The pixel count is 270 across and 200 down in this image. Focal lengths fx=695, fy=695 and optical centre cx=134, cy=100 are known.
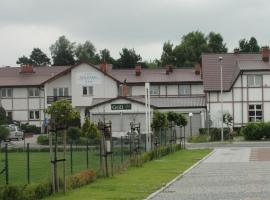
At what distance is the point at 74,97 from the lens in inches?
3359

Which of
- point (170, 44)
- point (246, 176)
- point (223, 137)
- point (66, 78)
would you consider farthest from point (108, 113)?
Answer: point (170, 44)

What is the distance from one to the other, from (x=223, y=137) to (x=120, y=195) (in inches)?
1759

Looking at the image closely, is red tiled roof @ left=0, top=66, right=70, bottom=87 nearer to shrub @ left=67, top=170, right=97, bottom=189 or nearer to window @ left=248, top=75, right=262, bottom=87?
window @ left=248, top=75, right=262, bottom=87

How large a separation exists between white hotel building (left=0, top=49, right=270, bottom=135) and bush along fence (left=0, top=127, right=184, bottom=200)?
A: 22906mm

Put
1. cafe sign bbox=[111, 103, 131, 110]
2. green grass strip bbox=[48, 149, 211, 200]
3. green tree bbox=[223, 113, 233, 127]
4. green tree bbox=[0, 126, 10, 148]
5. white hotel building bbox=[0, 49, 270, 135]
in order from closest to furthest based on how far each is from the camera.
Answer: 1. green grass strip bbox=[48, 149, 211, 200]
2. green tree bbox=[0, 126, 10, 148]
3. cafe sign bbox=[111, 103, 131, 110]
4. green tree bbox=[223, 113, 233, 127]
5. white hotel building bbox=[0, 49, 270, 135]

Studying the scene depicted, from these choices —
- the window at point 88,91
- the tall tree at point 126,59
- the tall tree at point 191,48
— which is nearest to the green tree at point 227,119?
the window at point 88,91

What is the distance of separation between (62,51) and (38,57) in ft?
32.2

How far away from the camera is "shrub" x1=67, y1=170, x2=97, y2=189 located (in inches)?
833

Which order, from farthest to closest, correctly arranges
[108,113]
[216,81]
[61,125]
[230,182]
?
[216,81], [108,113], [230,182], [61,125]

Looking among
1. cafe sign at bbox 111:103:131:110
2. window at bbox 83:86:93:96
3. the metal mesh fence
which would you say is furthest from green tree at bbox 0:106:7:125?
the metal mesh fence

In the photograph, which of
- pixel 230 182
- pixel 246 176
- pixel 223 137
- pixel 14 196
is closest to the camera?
pixel 14 196

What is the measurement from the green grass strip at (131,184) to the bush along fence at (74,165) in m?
0.39

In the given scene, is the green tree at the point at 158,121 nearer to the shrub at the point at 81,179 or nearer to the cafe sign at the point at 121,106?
the cafe sign at the point at 121,106

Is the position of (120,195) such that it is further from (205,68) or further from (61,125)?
(205,68)
